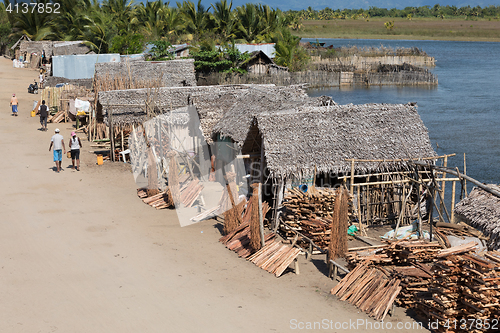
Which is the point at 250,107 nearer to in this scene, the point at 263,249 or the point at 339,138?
the point at 339,138

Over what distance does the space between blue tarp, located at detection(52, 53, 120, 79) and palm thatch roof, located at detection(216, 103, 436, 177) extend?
2610 cm

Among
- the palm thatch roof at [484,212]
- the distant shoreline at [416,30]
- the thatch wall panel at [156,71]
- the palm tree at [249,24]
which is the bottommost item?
the palm thatch roof at [484,212]

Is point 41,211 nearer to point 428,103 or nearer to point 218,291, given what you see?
point 218,291

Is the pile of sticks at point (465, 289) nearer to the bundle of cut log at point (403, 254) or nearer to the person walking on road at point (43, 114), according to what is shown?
the bundle of cut log at point (403, 254)

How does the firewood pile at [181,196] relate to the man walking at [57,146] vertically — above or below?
below

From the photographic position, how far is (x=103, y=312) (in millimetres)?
9375

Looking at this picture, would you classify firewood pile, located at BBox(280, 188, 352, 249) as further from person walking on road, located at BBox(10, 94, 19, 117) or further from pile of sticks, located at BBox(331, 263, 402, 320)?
person walking on road, located at BBox(10, 94, 19, 117)

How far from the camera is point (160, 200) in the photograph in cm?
1563

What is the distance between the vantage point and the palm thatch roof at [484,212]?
10.9 m

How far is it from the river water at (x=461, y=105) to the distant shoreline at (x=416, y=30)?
94.2 ft

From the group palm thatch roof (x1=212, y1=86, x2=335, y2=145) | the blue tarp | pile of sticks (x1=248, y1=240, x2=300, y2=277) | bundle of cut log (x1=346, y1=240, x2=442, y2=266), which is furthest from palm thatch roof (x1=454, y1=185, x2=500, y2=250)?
the blue tarp

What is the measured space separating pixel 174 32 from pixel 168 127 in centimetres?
3613

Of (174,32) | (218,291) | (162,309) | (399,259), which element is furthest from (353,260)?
(174,32)
